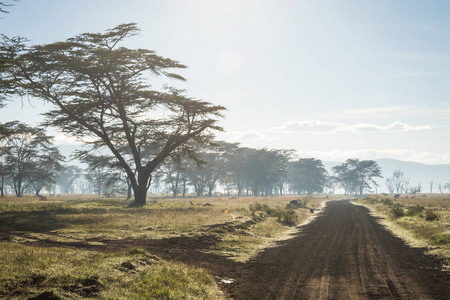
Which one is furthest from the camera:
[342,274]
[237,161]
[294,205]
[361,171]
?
[361,171]

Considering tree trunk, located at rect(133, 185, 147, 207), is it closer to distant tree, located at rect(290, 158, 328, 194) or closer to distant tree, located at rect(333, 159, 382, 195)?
distant tree, located at rect(290, 158, 328, 194)

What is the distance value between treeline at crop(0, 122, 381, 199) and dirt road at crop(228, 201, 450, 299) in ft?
74.8

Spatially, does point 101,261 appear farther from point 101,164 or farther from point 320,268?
point 101,164

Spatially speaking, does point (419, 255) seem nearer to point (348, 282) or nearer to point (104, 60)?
point (348, 282)

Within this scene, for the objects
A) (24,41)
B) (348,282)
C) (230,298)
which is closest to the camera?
(230,298)

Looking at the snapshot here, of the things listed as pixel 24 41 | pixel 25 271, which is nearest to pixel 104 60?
pixel 24 41

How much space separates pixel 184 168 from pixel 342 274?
5758 cm

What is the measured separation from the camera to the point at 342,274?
10828 millimetres

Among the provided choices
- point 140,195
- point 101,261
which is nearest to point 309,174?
point 140,195

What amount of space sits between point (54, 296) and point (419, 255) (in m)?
14.2

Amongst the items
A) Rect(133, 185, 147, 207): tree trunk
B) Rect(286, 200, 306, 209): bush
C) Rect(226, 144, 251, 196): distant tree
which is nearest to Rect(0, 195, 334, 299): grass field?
Rect(133, 185, 147, 207): tree trunk

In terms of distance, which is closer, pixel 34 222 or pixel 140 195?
pixel 34 222

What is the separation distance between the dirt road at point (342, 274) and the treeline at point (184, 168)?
22.8 m

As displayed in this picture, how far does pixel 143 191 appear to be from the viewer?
1430 inches
